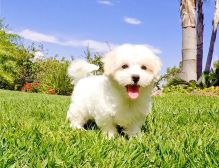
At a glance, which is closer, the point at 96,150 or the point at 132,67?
the point at 96,150

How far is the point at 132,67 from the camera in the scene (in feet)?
16.4

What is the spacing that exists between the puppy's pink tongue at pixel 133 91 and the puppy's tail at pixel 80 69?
1.85 metres

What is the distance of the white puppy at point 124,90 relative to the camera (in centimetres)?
498

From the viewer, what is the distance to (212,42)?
25875 mm

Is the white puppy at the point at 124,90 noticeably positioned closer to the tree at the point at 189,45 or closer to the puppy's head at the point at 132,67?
the puppy's head at the point at 132,67

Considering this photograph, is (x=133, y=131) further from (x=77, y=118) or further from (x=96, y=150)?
(x=96, y=150)

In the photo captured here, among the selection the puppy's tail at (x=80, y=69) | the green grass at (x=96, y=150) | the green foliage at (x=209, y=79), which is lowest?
the green grass at (x=96, y=150)

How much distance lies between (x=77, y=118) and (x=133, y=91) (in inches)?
59.6

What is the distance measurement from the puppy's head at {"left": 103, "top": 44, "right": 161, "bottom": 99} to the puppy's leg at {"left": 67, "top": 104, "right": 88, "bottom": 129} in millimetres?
1324

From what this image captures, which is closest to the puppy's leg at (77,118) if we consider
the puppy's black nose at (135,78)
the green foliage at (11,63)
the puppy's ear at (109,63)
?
the puppy's ear at (109,63)

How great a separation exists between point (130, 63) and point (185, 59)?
14124mm

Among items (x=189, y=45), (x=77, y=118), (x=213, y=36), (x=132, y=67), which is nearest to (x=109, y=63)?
(x=132, y=67)

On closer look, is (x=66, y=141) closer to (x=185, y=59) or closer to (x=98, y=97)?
(x=98, y=97)

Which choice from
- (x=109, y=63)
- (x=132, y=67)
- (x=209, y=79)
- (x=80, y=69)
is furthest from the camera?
(x=209, y=79)
